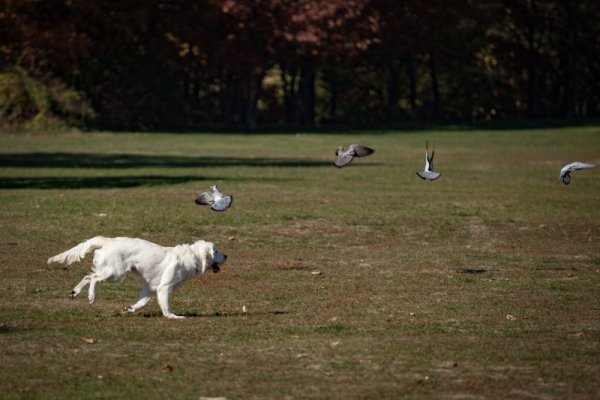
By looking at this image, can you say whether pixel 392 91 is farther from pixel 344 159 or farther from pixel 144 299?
pixel 144 299

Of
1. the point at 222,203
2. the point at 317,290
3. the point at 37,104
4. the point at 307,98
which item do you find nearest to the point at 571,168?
the point at 317,290

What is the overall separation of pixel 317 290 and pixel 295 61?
176 feet

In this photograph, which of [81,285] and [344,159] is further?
[344,159]

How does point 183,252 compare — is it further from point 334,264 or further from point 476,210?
point 476,210

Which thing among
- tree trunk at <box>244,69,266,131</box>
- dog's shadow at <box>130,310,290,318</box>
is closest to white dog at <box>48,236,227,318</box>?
dog's shadow at <box>130,310,290,318</box>

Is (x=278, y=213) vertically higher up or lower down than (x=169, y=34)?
lower down

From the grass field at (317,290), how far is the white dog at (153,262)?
0.38 m

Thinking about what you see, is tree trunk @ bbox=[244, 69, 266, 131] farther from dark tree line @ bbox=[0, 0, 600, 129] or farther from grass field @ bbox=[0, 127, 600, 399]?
grass field @ bbox=[0, 127, 600, 399]

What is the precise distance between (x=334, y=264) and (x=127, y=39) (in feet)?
157

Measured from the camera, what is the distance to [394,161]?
137 ft

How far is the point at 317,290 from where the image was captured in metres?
15.5

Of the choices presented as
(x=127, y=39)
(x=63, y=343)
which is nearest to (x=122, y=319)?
(x=63, y=343)

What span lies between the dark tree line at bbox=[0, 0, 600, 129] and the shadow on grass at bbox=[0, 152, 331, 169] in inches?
432

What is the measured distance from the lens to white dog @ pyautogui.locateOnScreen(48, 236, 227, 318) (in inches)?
517
